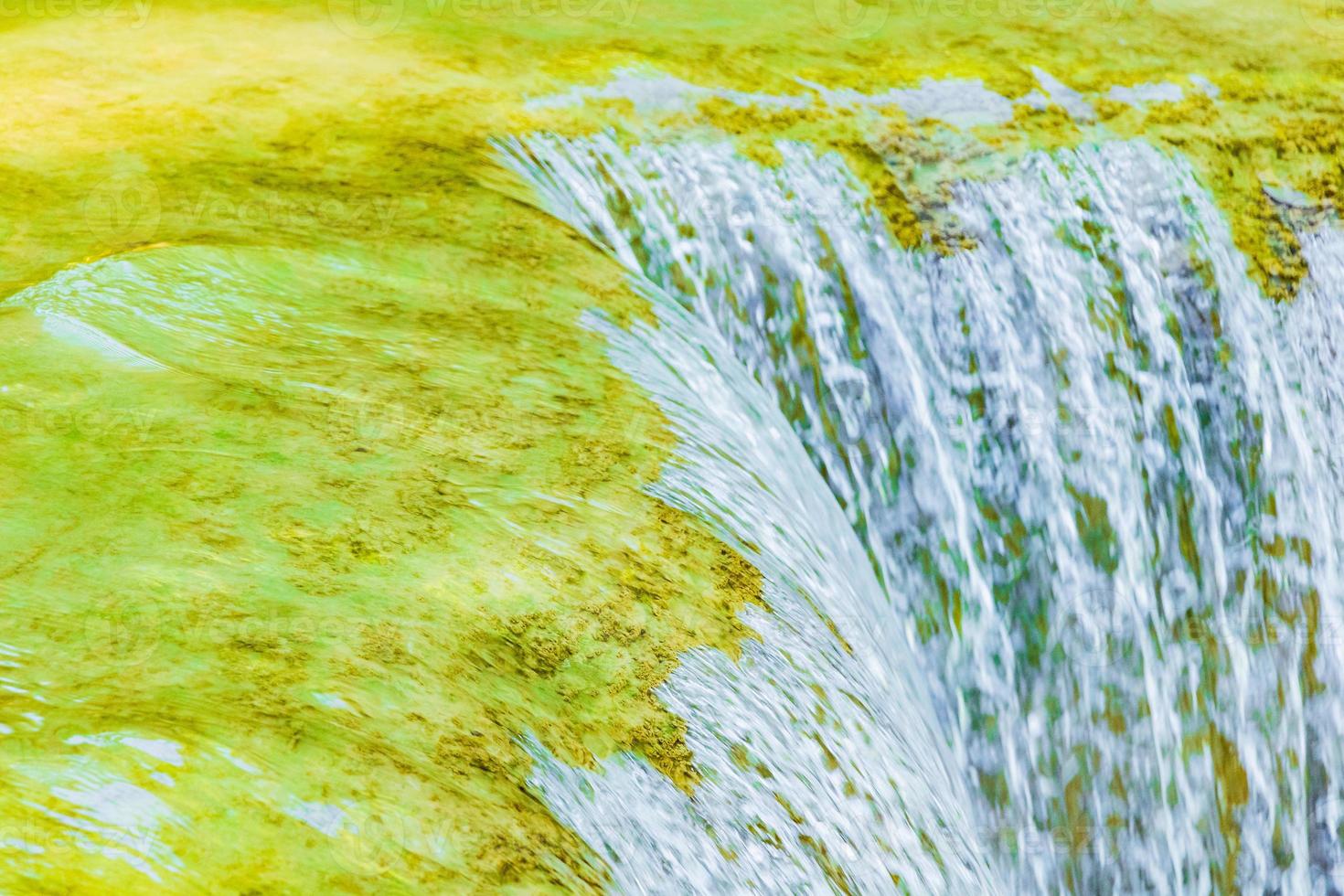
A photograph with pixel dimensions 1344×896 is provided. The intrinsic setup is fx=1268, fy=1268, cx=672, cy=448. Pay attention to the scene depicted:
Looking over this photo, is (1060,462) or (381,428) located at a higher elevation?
(381,428)

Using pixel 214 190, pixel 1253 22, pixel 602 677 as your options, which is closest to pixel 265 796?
pixel 602 677

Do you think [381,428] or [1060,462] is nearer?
[381,428]

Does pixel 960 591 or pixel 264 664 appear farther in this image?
pixel 960 591

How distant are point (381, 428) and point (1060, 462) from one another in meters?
3.03

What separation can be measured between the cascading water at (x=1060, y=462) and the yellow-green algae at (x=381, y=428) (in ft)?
0.83

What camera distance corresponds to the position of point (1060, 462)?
5316 millimetres

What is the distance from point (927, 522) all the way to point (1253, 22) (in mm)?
3838

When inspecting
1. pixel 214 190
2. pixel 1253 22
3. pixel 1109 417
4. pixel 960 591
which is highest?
pixel 1253 22

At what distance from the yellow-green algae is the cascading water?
0.83ft

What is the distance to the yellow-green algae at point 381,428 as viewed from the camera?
2.45 m

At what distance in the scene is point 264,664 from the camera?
2.68m

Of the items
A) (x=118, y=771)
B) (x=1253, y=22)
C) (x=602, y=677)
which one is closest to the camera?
(x=118, y=771)

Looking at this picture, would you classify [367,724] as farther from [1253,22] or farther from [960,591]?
[1253,22]

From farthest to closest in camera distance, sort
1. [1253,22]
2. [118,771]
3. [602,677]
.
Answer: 1. [1253,22]
2. [602,677]
3. [118,771]
